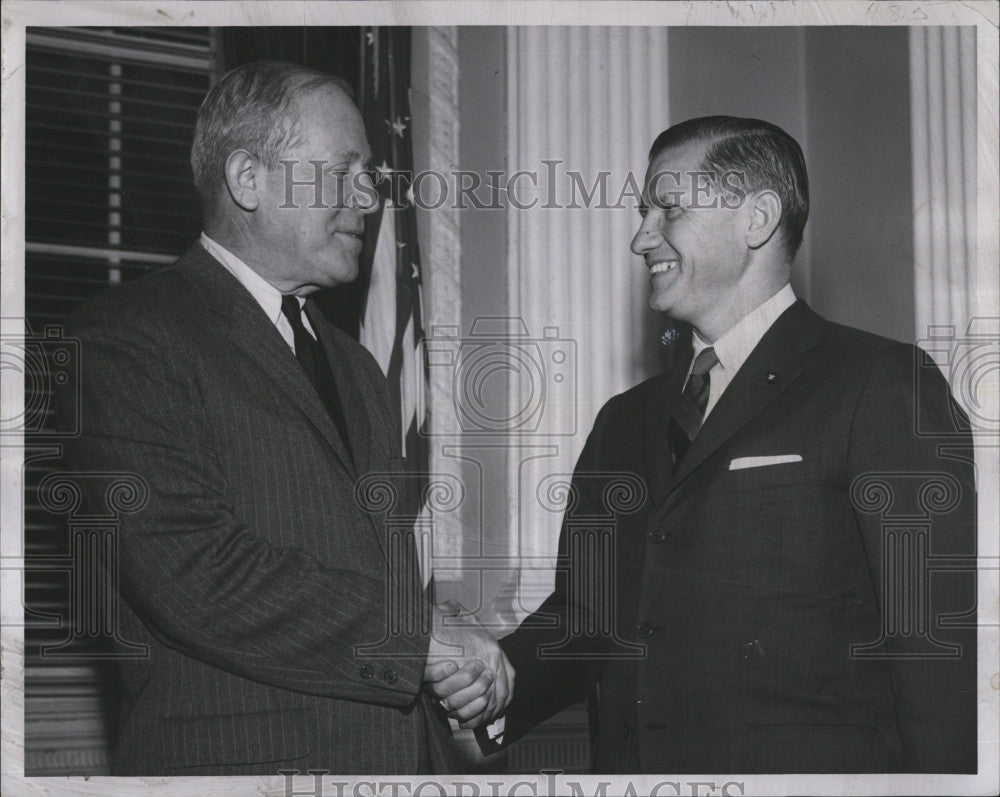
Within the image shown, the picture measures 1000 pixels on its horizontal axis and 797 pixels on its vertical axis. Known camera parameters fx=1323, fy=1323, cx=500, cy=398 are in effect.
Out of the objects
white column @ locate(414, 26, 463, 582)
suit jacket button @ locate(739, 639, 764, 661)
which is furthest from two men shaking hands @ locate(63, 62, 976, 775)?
white column @ locate(414, 26, 463, 582)

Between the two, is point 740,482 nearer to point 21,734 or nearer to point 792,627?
point 792,627

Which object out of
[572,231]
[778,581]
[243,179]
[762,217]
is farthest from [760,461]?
[243,179]

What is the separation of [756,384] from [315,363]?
Answer: 46.2 inches

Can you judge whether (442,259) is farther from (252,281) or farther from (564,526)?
(564,526)

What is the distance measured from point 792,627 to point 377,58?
A: 1895 millimetres

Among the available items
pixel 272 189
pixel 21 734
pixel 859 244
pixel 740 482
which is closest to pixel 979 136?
pixel 859 244

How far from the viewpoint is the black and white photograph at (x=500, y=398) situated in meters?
3.41

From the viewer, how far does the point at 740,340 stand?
139 inches

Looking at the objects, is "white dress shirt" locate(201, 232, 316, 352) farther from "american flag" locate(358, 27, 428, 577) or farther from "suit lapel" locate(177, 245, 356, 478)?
"american flag" locate(358, 27, 428, 577)

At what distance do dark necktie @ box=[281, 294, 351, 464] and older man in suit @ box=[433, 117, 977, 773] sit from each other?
0.66 meters

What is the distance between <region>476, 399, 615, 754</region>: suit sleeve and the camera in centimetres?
351

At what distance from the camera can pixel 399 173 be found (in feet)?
11.9

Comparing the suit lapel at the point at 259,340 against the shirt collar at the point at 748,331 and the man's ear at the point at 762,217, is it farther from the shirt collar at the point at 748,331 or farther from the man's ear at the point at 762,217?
the man's ear at the point at 762,217

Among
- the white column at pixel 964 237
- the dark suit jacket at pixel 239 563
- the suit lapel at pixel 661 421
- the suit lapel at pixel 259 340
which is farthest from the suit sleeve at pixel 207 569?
the white column at pixel 964 237
